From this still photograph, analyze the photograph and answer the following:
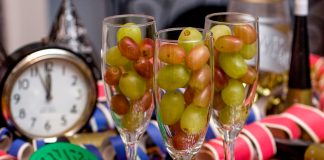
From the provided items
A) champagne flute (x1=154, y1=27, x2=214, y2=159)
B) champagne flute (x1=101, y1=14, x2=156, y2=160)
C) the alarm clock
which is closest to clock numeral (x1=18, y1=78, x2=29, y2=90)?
the alarm clock


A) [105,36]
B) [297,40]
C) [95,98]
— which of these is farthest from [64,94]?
[297,40]

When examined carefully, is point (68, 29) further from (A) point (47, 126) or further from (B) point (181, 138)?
(B) point (181, 138)

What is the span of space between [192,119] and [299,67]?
0.52 meters

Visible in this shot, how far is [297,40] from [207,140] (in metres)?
0.31

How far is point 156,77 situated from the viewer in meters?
0.71

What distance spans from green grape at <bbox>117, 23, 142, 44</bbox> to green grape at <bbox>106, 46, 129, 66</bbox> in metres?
0.02

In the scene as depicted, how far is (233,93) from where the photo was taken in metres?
0.76

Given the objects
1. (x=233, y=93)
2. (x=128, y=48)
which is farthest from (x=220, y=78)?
(x=128, y=48)

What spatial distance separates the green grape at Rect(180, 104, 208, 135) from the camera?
704mm

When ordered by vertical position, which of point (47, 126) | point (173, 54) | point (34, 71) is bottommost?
point (47, 126)

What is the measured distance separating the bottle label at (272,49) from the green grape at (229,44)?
47 cm

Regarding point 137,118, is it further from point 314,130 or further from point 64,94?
point 314,130

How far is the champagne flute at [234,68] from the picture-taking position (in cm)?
75

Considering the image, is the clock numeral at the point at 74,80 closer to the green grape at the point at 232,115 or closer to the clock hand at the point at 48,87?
the clock hand at the point at 48,87
